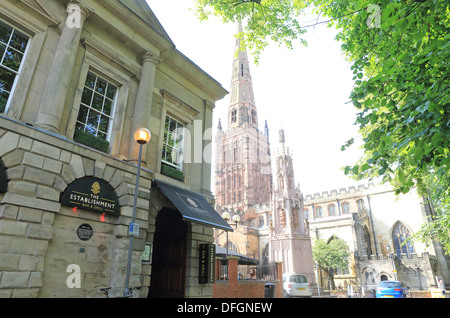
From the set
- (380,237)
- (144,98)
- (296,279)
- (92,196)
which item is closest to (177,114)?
(144,98)

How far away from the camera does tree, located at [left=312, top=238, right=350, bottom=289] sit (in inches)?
1513

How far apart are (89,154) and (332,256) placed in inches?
1517

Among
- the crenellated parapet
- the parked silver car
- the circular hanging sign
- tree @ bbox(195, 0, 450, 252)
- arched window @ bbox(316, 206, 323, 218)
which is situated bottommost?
the parked silver car

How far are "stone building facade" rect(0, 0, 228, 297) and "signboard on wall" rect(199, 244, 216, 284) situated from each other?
0.23 meters

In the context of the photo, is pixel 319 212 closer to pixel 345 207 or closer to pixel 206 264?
pixel 345 207

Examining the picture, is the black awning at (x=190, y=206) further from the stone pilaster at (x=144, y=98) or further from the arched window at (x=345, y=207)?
the arched window at (x=345, y=207)

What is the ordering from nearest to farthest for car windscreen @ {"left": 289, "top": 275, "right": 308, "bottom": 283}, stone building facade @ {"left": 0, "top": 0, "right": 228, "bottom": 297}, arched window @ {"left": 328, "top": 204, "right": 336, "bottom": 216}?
stone building facade @ {"left": 0, "top": 0, "right": 228, "bottom": 297} < car windscreen @ {"left": 289, "top": 275, "right": 308, "bottom": 283} < arched window @ {"left": 328, "top": 204, "right": 336, "bottom": 216}

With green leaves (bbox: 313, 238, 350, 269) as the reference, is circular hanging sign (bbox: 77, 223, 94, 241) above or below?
below

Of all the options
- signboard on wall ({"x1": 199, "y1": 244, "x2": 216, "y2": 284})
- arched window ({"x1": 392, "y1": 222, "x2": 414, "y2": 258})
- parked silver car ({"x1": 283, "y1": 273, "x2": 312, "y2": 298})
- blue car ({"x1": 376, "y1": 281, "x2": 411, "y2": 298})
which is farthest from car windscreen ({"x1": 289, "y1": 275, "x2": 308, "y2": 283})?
arched window ({"x1": 392, "y1": 222, "x2": 414, "y2": 258})

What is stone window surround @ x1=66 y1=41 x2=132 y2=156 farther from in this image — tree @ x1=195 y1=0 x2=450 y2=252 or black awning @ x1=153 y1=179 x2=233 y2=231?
tree @ x1=195 y1=0 x2=450 y2=252

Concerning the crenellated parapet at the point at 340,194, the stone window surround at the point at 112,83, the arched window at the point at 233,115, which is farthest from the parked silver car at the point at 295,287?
the arched window at the point at 233,115

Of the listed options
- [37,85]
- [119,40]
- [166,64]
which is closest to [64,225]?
[37,85]

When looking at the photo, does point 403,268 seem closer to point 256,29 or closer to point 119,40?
point 256,29

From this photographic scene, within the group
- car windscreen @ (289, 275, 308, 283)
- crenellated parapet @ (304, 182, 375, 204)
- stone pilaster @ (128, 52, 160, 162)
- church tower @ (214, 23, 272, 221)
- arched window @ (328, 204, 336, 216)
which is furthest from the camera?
church tower @ (214, 23, 272, 221)
